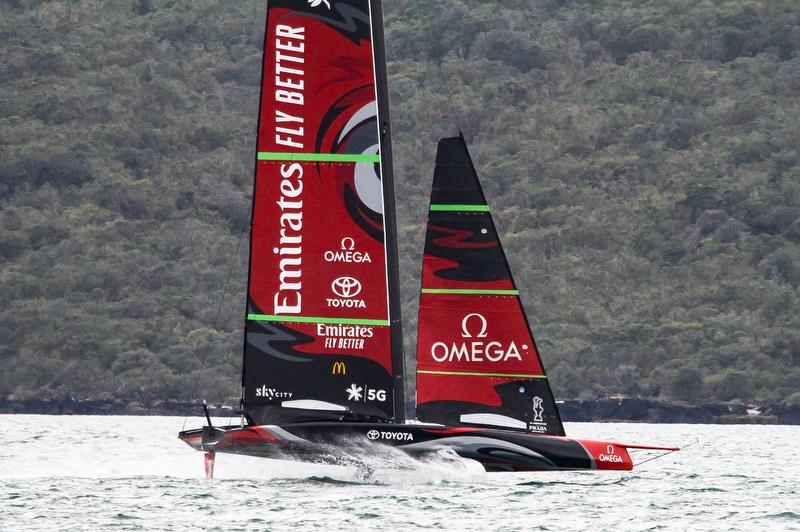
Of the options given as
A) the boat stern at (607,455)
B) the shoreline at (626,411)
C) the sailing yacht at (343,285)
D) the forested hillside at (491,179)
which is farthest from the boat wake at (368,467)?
the shoreline at (626,411)

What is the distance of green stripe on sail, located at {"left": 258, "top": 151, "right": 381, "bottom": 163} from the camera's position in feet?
74.4

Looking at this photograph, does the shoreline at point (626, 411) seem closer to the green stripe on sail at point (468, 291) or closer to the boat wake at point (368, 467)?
the boat wake at point (368, 467)

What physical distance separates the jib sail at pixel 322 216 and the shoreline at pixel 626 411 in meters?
49.9

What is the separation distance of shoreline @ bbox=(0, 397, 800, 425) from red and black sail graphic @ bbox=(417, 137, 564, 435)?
50.1 m

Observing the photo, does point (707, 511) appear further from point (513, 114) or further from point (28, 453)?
point (513, 114)

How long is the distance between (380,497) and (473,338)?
261cm

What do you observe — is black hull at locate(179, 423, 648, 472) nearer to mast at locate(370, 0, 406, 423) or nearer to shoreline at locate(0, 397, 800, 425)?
mast at locate(370, 0, 406, 423)

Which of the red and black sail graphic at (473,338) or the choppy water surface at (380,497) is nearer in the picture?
the choppy water surface at (380,497)

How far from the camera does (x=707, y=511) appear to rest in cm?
2159

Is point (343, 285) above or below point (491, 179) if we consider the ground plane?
below

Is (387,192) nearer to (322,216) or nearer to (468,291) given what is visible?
(322,216)

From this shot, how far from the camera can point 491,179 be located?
99.6m

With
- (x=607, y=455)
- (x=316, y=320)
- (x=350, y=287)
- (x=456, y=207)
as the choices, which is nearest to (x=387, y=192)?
(x=456, y=207)

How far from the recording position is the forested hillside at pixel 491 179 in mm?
79625
